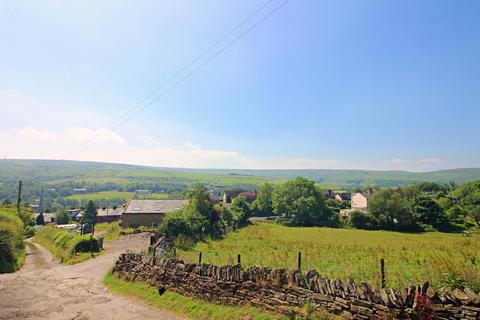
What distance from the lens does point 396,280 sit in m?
11.0

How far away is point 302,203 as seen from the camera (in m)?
54.8

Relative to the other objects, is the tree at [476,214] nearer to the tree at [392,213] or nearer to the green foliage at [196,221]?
the tree at [392,213]

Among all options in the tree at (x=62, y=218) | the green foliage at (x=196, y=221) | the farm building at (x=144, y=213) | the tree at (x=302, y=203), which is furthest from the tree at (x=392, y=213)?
the tree at (x=62, y=218)

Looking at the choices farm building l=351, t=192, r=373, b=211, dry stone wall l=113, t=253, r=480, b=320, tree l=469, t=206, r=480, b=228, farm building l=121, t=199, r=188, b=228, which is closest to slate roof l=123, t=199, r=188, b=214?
farm building l=121, t=199, r=188, b=228

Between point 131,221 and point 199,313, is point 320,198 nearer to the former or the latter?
point 131,221

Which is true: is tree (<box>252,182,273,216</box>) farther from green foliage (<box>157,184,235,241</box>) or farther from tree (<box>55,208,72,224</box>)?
tree (<box>55,208,72,224</box>)

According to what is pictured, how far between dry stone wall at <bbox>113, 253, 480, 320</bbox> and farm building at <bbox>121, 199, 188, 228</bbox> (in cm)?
3085

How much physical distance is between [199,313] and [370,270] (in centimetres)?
921

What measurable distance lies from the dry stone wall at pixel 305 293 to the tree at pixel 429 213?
5313 cm

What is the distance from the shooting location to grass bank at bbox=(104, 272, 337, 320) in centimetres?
798

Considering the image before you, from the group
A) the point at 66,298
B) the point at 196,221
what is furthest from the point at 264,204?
the point at 66,298

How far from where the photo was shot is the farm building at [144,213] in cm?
4184

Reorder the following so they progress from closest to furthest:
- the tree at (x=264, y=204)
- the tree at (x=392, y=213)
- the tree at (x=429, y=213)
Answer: the tree at (x=392, y=213), the tree at (x=429, y=213), the tree at (x=264, y=204)

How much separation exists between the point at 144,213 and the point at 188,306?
119 ft
